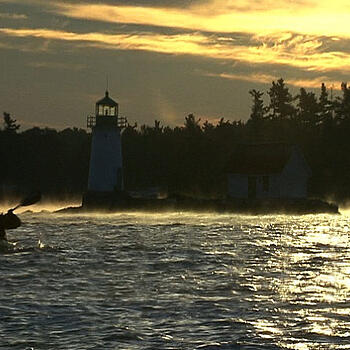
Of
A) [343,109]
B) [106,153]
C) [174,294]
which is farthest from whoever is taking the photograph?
[343,109]

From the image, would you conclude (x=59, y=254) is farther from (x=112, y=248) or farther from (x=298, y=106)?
(x=298, y=106)

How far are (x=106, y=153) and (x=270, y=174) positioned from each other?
13586mm

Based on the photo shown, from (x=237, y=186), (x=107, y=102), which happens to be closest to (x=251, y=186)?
(x=237, y=186)

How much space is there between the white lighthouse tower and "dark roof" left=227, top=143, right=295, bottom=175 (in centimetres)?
1036

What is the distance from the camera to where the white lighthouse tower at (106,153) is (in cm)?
6625

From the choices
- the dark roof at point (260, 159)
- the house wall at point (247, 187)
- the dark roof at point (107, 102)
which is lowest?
the house wall at point (247, 187)

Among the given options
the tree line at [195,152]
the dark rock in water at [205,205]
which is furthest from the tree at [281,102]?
the dark rock in water at [205,205]

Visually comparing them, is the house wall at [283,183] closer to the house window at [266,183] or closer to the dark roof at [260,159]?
the house window at [266,183]

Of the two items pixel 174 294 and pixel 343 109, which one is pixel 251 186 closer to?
pixel 343 109

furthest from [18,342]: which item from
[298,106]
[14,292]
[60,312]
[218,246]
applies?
[298,106]

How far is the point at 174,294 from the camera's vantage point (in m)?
19.1

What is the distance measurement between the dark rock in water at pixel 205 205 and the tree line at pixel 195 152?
5.75 metres

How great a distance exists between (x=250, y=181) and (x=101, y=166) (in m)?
12.7

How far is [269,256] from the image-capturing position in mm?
29875
